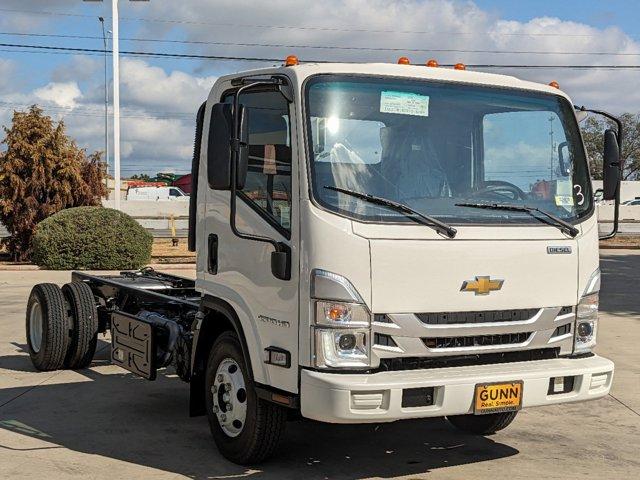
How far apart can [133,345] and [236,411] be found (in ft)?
6.00

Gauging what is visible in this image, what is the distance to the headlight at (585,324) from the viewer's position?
569cm

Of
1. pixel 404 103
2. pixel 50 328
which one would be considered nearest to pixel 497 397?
pixel 404 103

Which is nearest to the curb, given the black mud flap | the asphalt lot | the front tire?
the asphalt lot

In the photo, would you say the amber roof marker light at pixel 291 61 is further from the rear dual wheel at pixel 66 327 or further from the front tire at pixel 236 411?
the rear dual wheel at pixel 66 327

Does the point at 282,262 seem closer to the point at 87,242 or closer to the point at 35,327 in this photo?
the point at 35,327

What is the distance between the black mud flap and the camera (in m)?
6.96

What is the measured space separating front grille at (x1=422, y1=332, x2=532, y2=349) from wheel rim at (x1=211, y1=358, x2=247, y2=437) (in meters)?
1.26

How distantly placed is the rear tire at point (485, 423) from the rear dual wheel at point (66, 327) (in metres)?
3.80

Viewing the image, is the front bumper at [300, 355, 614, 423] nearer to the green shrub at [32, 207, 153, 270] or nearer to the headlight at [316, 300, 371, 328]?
the headlight at [316, 300, 371, 328]

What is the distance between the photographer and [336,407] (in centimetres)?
484

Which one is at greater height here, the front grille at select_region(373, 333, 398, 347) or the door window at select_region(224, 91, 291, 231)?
the door window at select_region(224, 91, 291, 231)

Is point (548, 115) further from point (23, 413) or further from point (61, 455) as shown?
point (23, 413)

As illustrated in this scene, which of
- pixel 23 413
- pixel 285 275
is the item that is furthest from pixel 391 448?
pixel 23 413

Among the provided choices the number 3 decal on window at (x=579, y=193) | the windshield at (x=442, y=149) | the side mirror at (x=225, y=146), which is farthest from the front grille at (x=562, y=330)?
the side mirror at (x=225, y=146)
